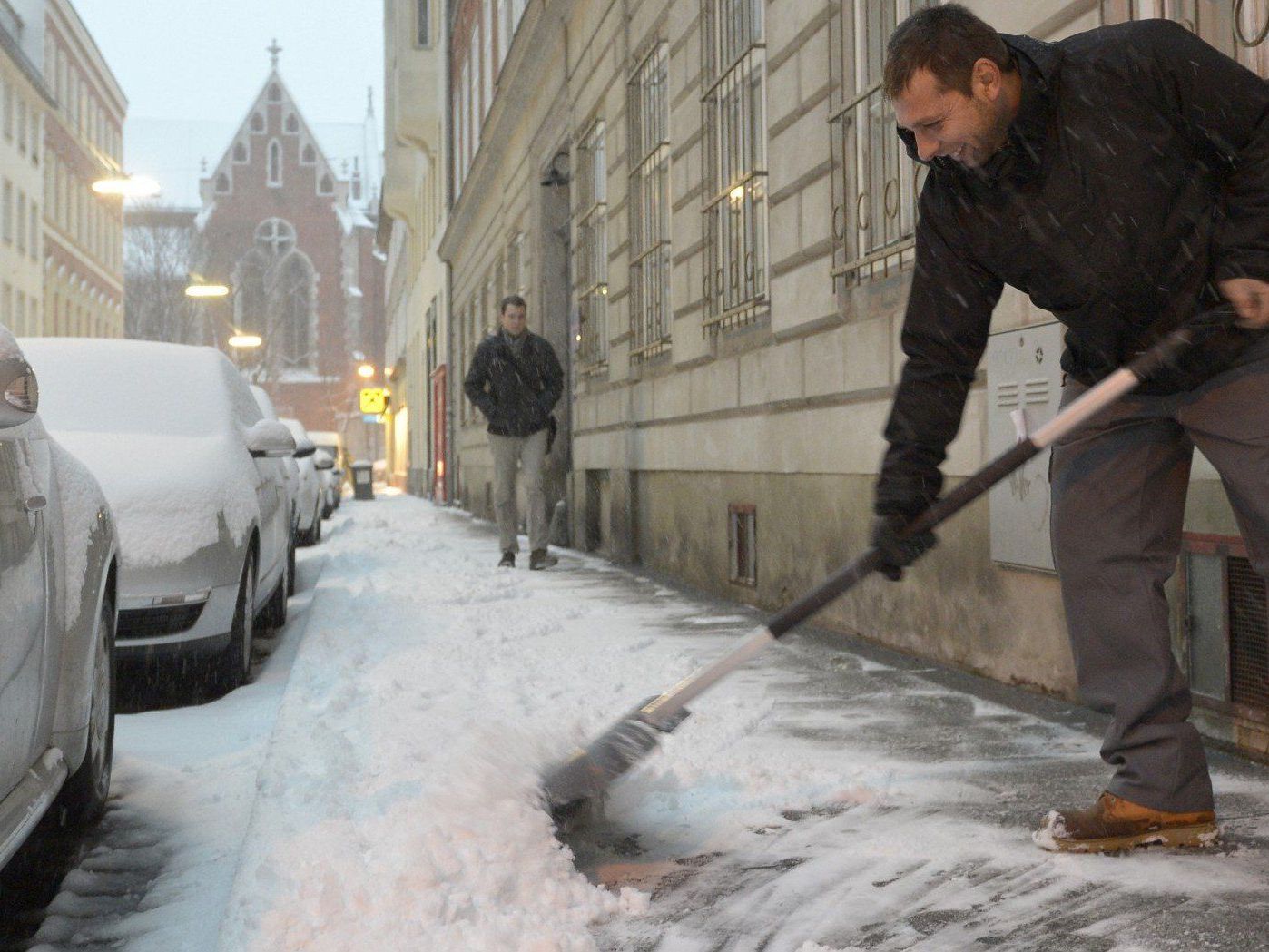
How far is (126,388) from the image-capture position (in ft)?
20.5

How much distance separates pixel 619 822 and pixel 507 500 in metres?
7.88

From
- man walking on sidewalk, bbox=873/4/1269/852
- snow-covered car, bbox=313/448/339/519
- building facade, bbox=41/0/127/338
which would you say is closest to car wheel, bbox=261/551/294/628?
man walking on sidewalk, bbox=873/4/1269/852

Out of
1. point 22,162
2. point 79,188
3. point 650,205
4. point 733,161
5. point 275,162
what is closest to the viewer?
point 733,161

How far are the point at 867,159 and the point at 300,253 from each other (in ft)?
227

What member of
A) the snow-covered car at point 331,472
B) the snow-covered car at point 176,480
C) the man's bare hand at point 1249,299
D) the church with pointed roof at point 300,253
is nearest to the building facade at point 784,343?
the man's bare hand at point 1249,299

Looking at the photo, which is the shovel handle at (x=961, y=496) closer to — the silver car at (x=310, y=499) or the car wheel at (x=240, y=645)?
the car wheel at (x=240, y=645)

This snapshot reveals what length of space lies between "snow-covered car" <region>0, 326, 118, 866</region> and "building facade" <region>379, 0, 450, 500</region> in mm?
23793

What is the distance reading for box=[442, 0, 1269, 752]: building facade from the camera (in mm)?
4871

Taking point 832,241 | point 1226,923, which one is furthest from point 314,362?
point 1226,923

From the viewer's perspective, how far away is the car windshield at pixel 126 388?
19.7 ft

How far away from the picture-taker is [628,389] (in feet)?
37.8

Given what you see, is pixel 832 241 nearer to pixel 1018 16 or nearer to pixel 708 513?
pixel 1018 16

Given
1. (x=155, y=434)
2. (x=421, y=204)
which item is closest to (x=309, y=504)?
(x=155, y=434)

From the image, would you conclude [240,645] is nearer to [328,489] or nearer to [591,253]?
[591,253]
